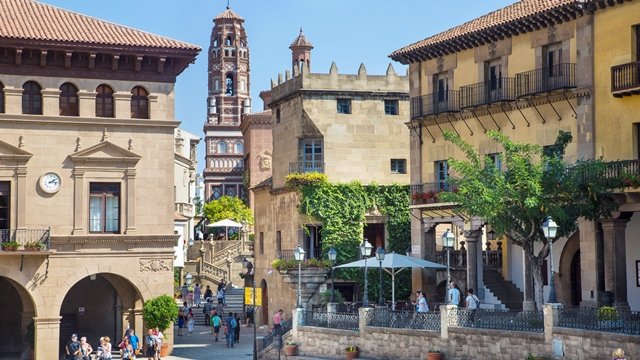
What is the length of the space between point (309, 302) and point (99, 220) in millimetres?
11854

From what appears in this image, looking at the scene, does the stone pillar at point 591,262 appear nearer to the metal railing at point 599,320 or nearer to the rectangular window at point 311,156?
the metal railing at point 599,320

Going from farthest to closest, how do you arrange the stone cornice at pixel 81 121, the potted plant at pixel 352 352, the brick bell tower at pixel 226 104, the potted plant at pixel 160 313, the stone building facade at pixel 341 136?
the brick bell tower at pixel 226 104
the stone building facade at pixel 341 136
the potted plant at pixel 160 313
the stone cornice at pixel 81 121
the potted plant at pixel 352 352

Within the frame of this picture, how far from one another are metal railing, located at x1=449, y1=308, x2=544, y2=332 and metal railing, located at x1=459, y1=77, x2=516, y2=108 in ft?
36.9

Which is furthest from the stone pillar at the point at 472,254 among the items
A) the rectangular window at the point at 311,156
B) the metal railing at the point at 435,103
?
the rectangular window at the point at 311,156

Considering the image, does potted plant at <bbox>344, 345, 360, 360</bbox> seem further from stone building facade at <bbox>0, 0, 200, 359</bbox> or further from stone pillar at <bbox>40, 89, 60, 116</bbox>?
stone pillar at <bbox>40, 89, 60, 116</bbox>

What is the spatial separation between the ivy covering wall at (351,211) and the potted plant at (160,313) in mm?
10632

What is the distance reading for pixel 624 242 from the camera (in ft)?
137

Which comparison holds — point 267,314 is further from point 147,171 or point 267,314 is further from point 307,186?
point 147,171

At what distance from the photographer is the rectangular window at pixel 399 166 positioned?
200 feet

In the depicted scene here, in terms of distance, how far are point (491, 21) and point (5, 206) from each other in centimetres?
2001

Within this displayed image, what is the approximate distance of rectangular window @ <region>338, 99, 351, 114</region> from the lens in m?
60.6

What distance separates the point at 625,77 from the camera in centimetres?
4159

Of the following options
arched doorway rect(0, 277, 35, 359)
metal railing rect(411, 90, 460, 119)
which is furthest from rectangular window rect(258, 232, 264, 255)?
arched doorway rect(0, 277, 35, 359)

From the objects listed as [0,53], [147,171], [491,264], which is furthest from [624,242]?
[0,53]
